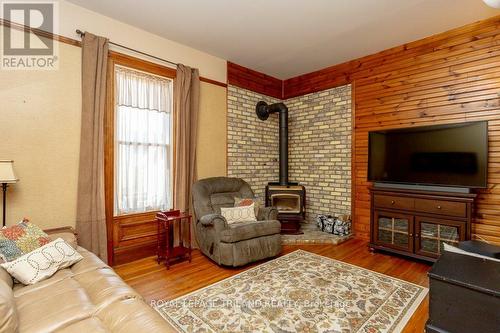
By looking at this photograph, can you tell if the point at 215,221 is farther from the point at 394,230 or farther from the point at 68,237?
the point at 394,230

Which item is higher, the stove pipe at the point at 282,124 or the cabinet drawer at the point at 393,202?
the stove pipe at the point at 282,124

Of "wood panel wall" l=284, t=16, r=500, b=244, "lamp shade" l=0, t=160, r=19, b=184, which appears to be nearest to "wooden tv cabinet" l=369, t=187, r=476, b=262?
"wood panel wall" l=284, t=16, r=500, b=244

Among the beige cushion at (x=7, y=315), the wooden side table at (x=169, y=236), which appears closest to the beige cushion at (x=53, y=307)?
the beige cushion at (x=7, y=315)

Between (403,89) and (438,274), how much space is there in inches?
115

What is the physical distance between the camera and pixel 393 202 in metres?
3.26

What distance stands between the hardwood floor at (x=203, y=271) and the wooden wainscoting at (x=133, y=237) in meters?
0.11

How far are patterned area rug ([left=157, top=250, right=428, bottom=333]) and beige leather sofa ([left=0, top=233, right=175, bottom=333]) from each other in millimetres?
632

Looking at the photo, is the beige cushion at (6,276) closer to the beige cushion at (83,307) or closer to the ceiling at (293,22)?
the beige cushion at (83,307)

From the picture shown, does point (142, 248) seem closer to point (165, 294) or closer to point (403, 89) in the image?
point (165, 294)

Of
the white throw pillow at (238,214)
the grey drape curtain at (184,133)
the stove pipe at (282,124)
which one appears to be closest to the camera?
the white throw pillow at (238,214)

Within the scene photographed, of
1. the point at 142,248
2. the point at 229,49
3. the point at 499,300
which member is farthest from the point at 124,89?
the point at 499,300

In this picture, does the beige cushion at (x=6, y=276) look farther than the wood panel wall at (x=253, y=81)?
No

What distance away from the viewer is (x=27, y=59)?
247 centimetres

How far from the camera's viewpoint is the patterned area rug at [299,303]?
1867 mm
